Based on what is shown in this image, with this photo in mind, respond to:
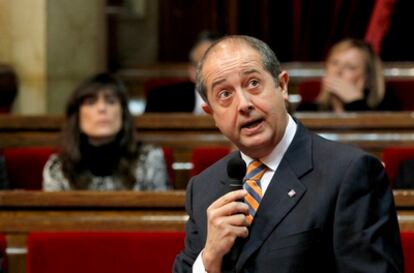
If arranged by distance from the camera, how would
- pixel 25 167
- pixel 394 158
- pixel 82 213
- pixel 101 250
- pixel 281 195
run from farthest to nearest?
pixel 25 167, pixel 394 158, pixel 82 213, pixel 101 250, pixel 281 195

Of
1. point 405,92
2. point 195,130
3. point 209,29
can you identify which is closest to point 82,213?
point 195,130

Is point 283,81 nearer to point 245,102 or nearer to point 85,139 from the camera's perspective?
point 245,102

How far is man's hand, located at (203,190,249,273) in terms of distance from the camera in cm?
179

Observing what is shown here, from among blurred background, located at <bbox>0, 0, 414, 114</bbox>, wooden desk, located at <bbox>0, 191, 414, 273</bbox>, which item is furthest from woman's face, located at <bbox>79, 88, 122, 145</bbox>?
blurred background, located at <bbox>0, 0, 414, 114</bbox>

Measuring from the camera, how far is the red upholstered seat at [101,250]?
8.78ft

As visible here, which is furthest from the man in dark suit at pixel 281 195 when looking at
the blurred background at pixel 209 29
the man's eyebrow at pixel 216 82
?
the blurred background at pixel 209 29

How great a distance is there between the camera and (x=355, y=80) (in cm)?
488

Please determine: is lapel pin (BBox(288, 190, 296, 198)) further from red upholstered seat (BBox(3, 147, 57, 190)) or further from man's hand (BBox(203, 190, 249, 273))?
red upholstered seat (BBox(3, 147, 57, 190))

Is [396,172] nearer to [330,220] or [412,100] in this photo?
[330,220]

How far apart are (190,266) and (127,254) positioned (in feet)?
2.14

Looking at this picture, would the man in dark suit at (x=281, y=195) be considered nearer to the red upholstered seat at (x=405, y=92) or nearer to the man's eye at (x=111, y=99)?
the man's eye at (x=111, y=99)

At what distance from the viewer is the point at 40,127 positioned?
4520 mm

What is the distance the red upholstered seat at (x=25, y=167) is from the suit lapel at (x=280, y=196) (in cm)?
227

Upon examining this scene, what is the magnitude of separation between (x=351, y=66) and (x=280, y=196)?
10.0 ft
